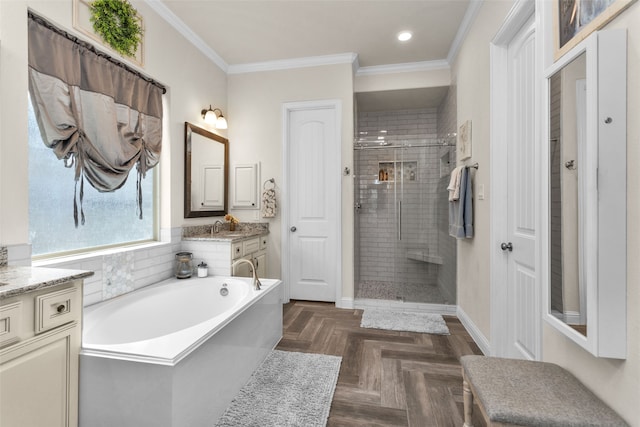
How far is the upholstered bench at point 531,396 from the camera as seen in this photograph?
38.2 inches

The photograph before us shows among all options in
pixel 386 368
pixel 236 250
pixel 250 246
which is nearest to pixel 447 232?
pixel 386 368

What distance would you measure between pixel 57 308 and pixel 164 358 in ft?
1.58

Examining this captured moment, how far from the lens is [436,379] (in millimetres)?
1994

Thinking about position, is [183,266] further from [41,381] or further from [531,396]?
[531,396]

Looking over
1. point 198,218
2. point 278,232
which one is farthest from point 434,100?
point 198,218

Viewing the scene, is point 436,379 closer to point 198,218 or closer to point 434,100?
point 198,218

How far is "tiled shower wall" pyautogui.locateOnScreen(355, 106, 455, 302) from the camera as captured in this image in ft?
11.7

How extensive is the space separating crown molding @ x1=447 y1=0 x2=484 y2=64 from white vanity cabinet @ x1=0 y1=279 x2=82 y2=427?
11.0 feet

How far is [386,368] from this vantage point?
214 centimetres

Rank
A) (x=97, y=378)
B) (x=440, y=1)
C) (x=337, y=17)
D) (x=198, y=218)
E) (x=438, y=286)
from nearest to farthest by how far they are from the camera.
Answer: (x=97, y=378)
(x=440, y=1)
(x=337, y=17)
(x=198, y=218)
(x=438, y=286)

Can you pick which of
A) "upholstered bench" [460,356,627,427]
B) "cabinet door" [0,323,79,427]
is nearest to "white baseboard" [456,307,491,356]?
"upholstered bench" [460,356,627,427]

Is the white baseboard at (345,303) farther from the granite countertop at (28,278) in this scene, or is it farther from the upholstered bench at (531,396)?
the granite countertop at (28,278)

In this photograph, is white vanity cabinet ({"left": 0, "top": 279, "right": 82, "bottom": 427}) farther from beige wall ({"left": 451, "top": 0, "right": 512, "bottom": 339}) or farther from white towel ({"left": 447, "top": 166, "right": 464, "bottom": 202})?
white towel ({"left": 447, "top": 166, "right": 464, "bottom": 202})

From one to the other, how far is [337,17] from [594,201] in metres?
2.62
